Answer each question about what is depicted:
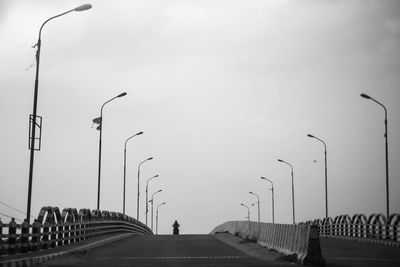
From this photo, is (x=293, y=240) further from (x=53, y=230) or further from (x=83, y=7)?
(x=83, y=7)

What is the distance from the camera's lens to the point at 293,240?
22.4m

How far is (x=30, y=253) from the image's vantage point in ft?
79.2

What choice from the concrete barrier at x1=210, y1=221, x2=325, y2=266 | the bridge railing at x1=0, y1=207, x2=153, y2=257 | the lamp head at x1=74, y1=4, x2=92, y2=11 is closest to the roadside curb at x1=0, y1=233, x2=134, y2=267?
the bridge railing at x1=0, y1=207, x2=153, y2=257

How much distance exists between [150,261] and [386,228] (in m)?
21.3

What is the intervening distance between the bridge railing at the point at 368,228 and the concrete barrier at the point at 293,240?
5419mm

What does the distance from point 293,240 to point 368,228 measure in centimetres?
2337

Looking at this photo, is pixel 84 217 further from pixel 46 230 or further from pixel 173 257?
pixel 173 257

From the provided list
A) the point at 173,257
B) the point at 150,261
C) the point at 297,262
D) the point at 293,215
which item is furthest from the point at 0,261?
the point at 293,215

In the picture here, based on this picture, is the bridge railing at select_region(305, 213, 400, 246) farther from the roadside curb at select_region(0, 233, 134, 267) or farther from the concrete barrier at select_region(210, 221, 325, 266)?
the roadside curb at select_region(0, 233, 134, 267)

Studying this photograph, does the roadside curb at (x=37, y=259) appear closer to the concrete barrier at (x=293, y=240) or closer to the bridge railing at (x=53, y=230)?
the bridge railing at (x=53, y=230)

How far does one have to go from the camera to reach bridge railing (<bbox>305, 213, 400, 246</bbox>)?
38.9 meters

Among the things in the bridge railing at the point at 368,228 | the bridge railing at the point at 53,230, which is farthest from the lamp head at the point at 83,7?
the bridge railing at the point at 368,228

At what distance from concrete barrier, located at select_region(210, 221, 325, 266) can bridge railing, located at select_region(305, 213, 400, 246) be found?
5419mm

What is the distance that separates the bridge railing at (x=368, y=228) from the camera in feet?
128
